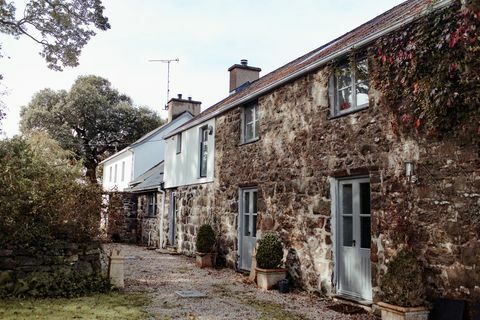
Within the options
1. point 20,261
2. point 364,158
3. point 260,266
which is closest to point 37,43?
point 20,261

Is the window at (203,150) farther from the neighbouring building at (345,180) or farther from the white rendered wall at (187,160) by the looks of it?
the neighbouring building at (345,180)

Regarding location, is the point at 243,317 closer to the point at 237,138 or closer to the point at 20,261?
the point at 20,261

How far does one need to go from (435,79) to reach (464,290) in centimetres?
291

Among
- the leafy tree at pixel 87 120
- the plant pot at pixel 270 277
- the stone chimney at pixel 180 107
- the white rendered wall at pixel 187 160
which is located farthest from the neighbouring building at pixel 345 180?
the leafy tree at pixel 87 120

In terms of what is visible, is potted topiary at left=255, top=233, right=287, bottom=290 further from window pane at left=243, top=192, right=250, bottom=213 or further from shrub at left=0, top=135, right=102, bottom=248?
shrub at left=0, top=135, right=102, bottom=248

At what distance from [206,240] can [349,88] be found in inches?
259

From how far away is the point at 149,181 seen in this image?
2094cm

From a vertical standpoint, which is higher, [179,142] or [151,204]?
[179,142]

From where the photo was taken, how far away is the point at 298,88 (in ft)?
31.9

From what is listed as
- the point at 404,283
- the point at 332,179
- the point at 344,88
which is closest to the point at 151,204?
the point at 332,179

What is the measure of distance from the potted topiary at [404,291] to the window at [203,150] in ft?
30.2

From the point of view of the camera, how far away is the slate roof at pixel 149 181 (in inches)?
768

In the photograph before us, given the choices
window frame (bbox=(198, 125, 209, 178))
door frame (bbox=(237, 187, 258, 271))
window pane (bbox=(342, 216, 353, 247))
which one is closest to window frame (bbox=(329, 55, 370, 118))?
window pane (bbox=(342, 216, 353, 247))

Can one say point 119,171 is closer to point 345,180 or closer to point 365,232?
point 345,180
